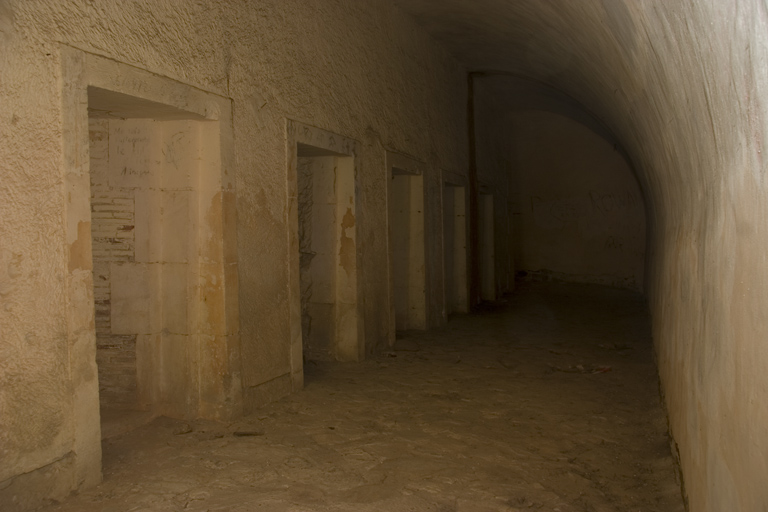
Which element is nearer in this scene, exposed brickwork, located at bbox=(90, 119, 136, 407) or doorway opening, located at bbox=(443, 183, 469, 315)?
exposed brickwork, located at bbox=(90, 119, 136, 407)

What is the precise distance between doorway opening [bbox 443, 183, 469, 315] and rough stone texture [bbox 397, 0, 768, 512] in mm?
5759

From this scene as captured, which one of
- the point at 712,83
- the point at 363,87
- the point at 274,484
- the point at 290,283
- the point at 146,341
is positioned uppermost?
the point at 363,87

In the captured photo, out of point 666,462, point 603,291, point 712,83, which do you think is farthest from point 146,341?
point 603,291

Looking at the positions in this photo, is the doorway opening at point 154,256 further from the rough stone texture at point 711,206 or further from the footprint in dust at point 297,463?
the rough stone texture at point 711,206

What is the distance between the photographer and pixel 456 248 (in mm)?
10891

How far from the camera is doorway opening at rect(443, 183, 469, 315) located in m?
10.7

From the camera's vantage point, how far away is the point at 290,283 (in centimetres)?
546

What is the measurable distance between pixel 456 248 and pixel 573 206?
18.1 feet

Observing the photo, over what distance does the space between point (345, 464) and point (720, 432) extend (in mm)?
2391

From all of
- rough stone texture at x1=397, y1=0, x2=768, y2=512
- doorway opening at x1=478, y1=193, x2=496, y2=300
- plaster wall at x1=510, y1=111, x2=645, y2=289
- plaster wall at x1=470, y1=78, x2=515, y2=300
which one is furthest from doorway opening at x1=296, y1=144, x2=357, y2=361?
plaster wall at x1=510, y1=111, x2=645, y2=289

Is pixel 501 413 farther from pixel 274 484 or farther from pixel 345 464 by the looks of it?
pixel 274 484

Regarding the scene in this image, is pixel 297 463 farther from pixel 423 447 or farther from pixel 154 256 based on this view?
pixel 154 256

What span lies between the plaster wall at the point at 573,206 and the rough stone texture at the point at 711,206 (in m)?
10.0

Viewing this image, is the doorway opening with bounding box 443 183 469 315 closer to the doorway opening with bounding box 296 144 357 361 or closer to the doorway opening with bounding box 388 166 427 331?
the doorway opening with bounding box 388 166 427 331
